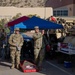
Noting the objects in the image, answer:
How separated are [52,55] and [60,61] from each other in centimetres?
144

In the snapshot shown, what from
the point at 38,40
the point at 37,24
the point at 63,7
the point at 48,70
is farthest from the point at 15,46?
the point at 63,7

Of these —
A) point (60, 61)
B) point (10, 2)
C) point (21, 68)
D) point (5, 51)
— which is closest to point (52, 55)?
point (60, 61)

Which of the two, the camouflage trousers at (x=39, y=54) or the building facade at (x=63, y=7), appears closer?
the camouflage trousers at (x=39, y=54)

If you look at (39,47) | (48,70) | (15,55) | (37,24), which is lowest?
(48,70)

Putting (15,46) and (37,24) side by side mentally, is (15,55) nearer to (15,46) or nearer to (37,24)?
(15,46)

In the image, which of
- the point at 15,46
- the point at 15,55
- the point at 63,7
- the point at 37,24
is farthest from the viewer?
the point at 63,7

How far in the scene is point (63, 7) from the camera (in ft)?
151

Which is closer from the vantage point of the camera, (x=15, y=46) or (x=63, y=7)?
(x=15, y=46)

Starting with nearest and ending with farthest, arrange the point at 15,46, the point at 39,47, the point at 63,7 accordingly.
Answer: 1. the point at 39,47
2. the point at 15,46
3. the point at 63,7

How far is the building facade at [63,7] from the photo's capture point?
4250 cm

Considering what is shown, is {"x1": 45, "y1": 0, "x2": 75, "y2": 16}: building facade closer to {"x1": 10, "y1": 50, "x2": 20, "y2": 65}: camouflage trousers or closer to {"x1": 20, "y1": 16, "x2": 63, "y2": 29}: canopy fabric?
{"x1": 20, "y1": 16, "x2": 63, "y2": 29}: canopy fabric

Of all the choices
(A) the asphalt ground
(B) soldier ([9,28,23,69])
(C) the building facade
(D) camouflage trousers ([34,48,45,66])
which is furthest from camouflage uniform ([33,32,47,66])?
(C) the building facade

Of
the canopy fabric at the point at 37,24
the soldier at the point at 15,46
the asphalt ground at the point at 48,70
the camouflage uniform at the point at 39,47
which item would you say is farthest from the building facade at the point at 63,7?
the camouflage uniform at the point at 39,47

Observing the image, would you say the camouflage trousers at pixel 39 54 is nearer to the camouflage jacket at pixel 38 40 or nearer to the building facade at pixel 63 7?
the camouflage jacket at pixel 38 40
